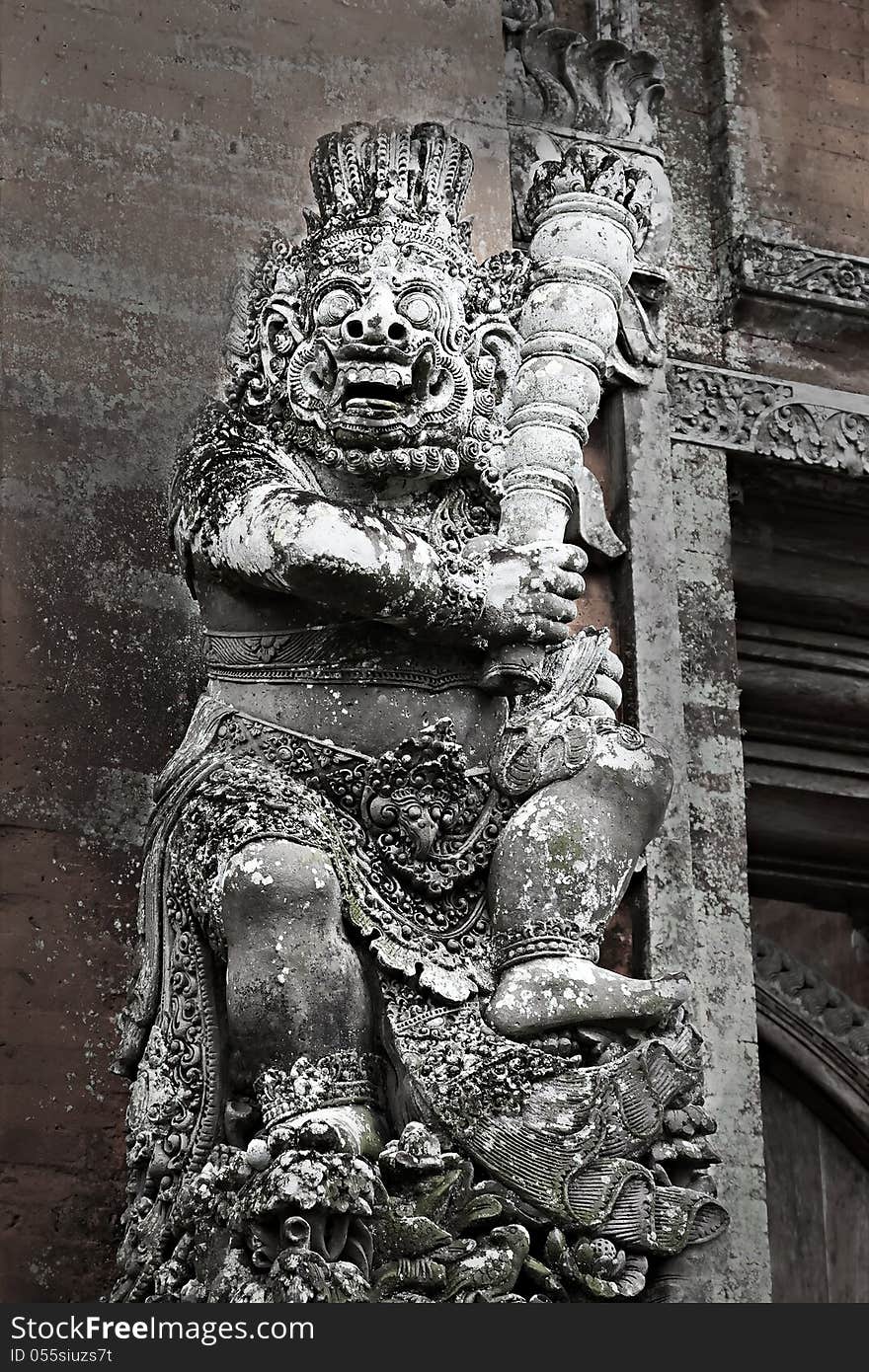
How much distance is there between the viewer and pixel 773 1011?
6.87 metres

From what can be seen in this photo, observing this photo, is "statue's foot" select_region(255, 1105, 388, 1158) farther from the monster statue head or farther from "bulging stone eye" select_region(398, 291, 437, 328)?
"bulging stone eye" select_region(398, 291, 437, 328)

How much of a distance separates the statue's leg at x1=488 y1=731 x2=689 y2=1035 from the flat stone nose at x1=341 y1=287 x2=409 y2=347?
0.88 m

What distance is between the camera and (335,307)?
4801 mm

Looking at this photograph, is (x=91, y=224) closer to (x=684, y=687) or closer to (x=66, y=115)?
(x=66, y=115)

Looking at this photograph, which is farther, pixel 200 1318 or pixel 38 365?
pixel 38 365

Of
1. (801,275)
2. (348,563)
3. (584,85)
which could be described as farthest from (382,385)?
(801,275)

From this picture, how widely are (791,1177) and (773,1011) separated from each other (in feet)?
1.83

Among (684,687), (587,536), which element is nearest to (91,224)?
(587,536)

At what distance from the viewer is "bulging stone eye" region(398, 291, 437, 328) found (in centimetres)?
478

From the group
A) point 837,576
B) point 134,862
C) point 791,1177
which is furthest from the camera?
point 791,1177

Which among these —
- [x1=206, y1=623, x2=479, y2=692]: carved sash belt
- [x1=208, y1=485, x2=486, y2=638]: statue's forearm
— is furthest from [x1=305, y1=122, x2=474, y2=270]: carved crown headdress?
[x1=206, y1=623, x2=479, y2=692]: carved sash belt

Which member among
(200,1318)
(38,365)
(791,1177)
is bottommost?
(200,1318)

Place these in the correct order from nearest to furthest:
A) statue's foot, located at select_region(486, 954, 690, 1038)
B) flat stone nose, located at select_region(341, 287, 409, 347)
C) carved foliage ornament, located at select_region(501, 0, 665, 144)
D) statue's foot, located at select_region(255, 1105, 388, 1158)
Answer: statue's foot, located at select_region(255, 1105, 388, 1158) < statue's foot, located at select_region(486, 954, 690, 1038) < flat stone nose, located at select_region(341, 287, 409, 347) < carved foliage ornament, located at select_region(501, 0, 665, 144)

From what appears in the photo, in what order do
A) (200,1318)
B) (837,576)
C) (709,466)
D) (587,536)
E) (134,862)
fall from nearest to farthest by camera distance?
(200,1318) → (134,862) → (587,536) → (709,466) → (837,576)
